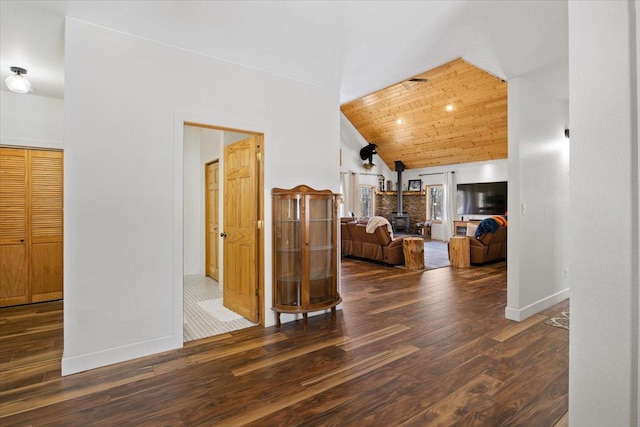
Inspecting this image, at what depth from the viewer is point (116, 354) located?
8.32ft

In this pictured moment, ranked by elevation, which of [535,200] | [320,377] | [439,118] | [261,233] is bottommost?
[320,377]

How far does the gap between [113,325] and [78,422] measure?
814 mm

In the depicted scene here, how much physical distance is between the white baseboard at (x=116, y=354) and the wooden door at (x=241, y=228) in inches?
35.1

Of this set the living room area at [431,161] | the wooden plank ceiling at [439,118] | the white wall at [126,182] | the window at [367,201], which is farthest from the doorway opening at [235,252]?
the window at [367,201]

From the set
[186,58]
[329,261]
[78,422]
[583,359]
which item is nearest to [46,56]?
[186,58]

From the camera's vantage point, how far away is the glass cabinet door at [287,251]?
3.29 metres

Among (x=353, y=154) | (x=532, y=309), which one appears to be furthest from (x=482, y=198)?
(x=532, y=309)

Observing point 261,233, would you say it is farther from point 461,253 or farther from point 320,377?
point 461,253

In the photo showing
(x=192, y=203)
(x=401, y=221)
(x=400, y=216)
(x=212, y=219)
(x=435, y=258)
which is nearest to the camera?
(x=212, y=219)

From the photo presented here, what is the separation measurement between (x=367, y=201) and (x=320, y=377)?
9838 mm

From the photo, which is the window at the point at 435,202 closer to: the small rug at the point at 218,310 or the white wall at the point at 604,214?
the small rug at the point at 218,310

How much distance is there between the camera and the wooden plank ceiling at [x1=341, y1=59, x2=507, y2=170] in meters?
7.23

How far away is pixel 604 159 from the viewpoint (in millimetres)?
1037

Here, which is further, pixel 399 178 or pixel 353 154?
pixel 399 178
